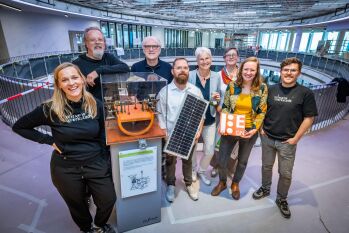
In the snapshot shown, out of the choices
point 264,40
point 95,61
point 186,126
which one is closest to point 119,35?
point 95,61

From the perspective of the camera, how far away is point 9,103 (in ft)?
15.7

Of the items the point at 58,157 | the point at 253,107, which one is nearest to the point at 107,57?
the point at 58,157

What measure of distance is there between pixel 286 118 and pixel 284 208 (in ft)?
3.74

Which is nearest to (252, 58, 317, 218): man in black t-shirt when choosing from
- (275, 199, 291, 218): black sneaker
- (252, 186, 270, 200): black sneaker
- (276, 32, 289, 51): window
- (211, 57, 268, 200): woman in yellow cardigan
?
(275, 199, 291, 218): black sneaker

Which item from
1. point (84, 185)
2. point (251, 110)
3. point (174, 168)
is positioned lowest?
point (174, 168)

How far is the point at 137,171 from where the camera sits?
199 centimetres

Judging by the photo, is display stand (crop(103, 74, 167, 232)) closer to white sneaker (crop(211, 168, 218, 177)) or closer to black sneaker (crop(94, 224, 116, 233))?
black sneaker (crop(94, 224, 116, 233))

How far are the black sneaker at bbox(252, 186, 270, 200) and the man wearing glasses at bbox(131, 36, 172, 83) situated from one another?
191 centimetres

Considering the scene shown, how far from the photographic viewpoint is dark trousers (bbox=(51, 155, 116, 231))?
180 centimetres

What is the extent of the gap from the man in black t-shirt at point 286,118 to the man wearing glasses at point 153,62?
4.35ft

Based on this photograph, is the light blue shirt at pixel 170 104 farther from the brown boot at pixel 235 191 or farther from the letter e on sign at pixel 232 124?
the brown boot at pixel 235 191

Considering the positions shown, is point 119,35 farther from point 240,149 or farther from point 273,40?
point 273,40

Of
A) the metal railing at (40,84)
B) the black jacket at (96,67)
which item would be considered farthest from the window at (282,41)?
the black jacket at (96,67)

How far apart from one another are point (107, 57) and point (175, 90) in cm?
96
